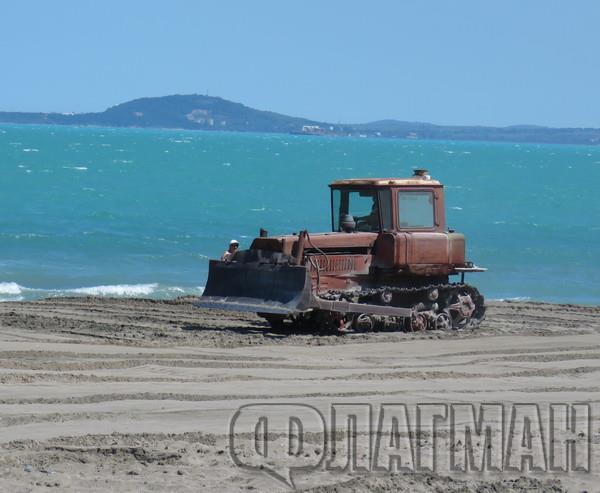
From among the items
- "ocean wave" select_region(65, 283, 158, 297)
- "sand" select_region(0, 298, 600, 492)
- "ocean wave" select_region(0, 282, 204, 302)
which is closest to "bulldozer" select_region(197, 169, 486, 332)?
"sand" select_region(0, 298, 600, 492)

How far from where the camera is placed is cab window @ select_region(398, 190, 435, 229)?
18562 mm

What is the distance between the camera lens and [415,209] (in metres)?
18.7

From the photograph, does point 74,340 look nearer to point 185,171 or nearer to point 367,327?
point 367,327

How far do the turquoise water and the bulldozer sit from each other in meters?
9.36

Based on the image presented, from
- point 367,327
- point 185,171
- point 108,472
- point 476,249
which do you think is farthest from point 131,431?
point 185,171

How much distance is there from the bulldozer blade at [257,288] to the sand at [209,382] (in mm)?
451

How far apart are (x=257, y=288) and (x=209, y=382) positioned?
4.39 m

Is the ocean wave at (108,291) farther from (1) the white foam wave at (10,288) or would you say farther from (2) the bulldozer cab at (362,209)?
(2) the bulldozer cab at (362,209)

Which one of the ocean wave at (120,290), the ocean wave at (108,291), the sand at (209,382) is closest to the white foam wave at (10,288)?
the ocean wave at (108,291)

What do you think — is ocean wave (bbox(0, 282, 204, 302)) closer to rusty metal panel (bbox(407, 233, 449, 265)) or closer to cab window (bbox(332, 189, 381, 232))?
cab window (bbox(332, 189, 381, 232))

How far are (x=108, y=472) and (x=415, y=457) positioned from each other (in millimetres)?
2451

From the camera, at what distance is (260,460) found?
9945mm

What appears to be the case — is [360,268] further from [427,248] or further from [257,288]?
[257,288]

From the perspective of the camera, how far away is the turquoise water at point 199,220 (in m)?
31.6
